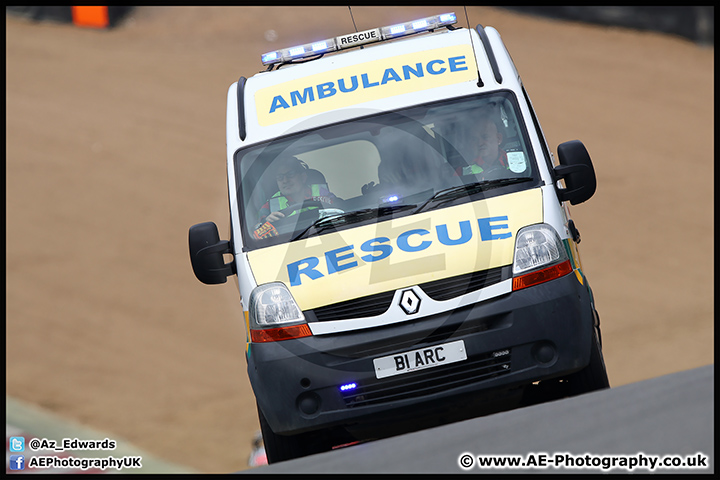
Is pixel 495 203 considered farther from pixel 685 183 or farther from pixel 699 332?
pixel 685 183

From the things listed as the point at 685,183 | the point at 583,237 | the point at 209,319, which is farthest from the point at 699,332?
the point at 209,319

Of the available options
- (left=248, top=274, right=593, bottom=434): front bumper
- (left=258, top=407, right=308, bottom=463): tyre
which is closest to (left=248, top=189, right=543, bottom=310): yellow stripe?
(left=248, top=274, right=593, bottom=434): front bumper

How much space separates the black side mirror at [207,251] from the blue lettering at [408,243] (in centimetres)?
126

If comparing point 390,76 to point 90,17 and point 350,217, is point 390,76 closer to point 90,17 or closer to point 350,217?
point 350,217

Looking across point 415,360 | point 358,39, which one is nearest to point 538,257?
point 415,360

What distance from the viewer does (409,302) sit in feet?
18.9

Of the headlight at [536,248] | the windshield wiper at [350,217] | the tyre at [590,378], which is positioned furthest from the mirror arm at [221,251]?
the tyre at [590,378]

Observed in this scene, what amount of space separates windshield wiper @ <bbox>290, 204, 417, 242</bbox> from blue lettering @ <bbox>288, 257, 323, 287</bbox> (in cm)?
23

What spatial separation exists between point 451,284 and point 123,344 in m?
12.9

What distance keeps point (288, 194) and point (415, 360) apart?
60.8 inches

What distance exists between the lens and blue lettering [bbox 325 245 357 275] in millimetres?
5898

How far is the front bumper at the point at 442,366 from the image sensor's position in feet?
18.7

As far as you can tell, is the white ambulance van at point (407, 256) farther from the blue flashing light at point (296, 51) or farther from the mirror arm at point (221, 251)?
the blue flashing light at point (296, 51)

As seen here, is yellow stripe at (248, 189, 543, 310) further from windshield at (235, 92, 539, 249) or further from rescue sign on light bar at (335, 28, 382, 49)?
rescue sign on light bar at (335, 28, 382, 49)
